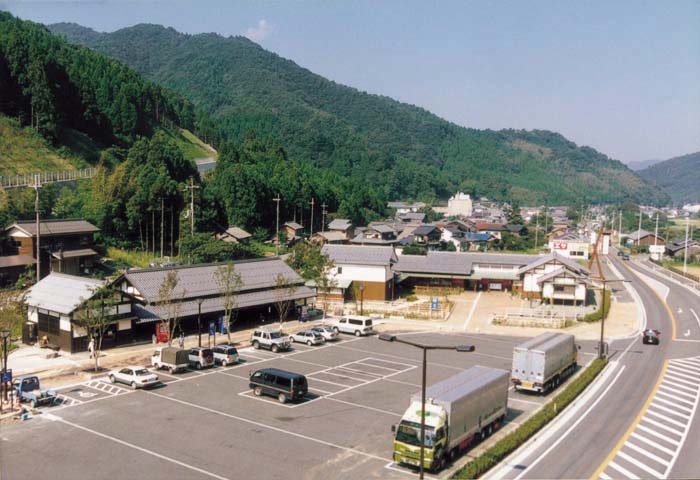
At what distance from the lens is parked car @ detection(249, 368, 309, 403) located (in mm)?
29969

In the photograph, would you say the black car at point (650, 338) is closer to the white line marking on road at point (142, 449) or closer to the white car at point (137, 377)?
the white car at point (137, 377)

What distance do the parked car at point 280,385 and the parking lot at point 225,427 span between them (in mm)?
435

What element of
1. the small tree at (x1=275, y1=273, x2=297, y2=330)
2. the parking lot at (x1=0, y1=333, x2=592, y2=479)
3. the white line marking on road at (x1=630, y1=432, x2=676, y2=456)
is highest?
the small tree at (x1=275, y1=273, x2=297, y2=330)

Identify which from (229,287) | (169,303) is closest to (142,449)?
(169,303)

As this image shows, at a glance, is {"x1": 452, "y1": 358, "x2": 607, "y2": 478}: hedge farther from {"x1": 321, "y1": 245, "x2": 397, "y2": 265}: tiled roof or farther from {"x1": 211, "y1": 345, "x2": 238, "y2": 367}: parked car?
{"x1": 321, "y1": 245, "x2": 397, "y2": 265}: tiled roof

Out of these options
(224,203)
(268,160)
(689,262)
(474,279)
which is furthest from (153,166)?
(689,262)

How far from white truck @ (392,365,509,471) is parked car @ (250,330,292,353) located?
1715 centimetres

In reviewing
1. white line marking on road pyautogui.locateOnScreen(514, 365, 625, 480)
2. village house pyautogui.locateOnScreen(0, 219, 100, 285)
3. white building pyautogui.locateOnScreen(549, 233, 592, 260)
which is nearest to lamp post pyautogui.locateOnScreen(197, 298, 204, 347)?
village house pyautogui.locateOnScreen(0, 219, 100, 285)

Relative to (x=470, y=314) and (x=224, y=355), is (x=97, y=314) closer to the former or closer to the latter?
(x=224, y=355)

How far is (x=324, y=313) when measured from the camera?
53.5 m

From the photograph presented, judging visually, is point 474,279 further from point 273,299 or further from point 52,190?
point 52,190

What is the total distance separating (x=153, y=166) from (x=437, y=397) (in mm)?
65312

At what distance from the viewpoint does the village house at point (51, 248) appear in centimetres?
5456

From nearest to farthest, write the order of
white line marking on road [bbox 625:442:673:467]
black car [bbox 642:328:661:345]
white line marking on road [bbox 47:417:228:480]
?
white line marking on road [bbox 47:417:228:480] < white line marking on road [bbox 625:442:673:467] < black car [bbox 642:328:661:345]
